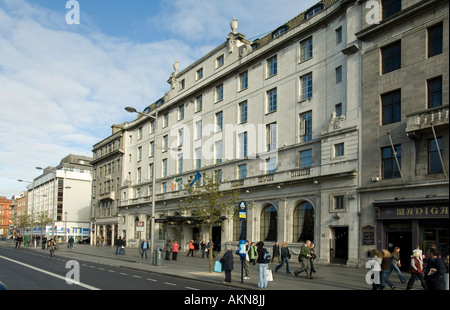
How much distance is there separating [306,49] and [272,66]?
4.19 m

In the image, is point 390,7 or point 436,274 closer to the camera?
point 436,274

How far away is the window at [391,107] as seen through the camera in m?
25.5

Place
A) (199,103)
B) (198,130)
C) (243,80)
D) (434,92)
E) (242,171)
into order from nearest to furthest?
(434,92)
(242,171)
(243,80)
(198,130)
(199,103)

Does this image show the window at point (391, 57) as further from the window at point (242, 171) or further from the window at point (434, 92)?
the window at point (242, 171)

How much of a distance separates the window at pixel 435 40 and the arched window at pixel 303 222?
43.8 feet

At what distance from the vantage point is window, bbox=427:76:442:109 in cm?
2334

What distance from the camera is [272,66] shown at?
122ft

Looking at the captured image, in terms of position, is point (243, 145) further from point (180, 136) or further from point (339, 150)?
point (180, 136)

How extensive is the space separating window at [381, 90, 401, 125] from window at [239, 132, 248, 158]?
582 inches

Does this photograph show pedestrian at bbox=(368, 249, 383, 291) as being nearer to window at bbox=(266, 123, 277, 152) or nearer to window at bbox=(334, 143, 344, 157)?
window at bbox=(334, 143, 344, 157)

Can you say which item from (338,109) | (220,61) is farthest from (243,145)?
(338,109)

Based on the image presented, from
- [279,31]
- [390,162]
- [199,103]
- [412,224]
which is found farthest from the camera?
[199,103]
